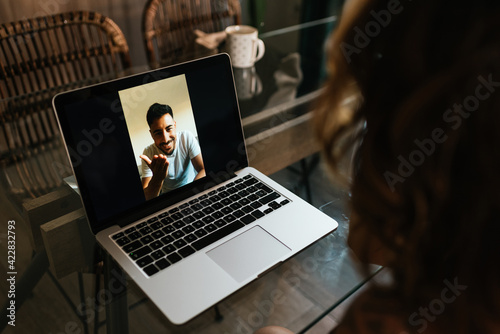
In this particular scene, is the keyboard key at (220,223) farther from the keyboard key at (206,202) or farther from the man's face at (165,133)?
the man's face at (165,133)

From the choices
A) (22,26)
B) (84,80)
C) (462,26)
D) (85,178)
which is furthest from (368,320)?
(22,26)

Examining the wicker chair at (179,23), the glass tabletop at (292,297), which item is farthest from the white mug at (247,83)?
the glass tabletop at (292,297)

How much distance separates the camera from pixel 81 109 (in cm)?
67

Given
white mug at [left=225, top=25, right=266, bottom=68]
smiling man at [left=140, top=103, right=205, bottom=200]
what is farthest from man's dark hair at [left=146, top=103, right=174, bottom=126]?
white mug at [left=225, top=25, right=266, bottom=68]

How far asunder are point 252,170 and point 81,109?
1.23 feet

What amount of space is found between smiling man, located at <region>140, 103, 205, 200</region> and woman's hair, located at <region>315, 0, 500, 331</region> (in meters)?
0.36

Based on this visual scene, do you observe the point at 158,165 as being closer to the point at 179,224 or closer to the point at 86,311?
the point at 179,224

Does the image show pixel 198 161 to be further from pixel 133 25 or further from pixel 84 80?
pixel 133 25

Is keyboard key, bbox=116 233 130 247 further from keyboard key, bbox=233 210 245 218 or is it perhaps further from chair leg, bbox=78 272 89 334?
keyboard key, bbox=233 210 245 218

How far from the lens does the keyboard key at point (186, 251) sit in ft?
2.23

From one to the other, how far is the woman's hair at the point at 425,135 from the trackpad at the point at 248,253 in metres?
0.23

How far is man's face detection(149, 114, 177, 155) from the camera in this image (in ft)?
2.44

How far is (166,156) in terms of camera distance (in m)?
0.76

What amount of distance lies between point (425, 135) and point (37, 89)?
4.12 feet
